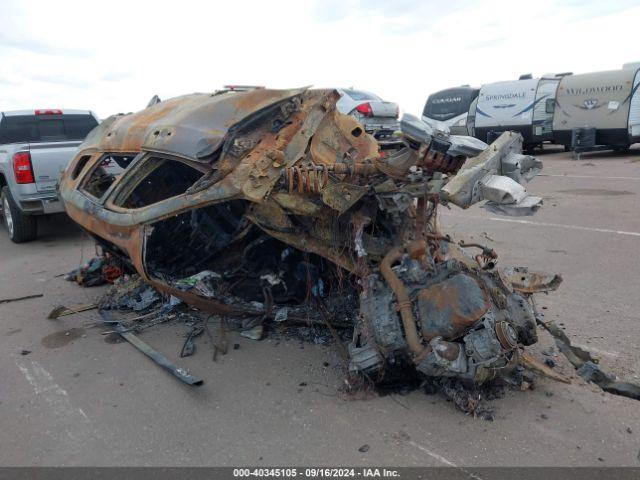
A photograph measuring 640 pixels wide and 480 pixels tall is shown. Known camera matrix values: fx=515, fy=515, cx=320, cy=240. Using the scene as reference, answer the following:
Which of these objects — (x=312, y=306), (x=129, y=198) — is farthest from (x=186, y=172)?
(x=312, y=306)

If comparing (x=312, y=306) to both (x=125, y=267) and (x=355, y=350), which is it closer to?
(x=355, y=350)

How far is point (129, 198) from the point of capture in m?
4.61

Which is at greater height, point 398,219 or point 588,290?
point 398,219

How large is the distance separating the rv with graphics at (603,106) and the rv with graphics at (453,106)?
335 cm

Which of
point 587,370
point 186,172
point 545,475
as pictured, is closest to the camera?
point 545,475

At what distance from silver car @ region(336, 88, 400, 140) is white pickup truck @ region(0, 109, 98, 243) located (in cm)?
503

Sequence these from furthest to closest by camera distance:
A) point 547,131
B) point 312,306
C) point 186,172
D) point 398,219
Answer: point 547,131
point 186,172
point 312,306
point 398,219

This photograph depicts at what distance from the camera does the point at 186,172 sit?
5.31 m

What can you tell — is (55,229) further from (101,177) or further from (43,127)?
(101,177)

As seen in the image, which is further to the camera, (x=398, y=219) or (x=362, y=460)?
(x=398, y=219)

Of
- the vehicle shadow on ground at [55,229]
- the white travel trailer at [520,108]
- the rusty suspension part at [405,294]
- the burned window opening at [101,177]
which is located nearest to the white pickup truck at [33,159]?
the vehicle shadow on ground at [55,229]

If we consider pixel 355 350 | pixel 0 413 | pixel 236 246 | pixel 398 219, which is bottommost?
pixel 0 413

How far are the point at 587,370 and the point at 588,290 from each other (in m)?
2.02

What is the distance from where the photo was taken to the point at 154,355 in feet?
12.8
